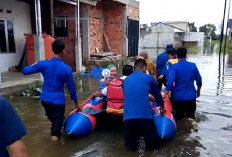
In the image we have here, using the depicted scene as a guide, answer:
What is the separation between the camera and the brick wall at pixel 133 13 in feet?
62.7

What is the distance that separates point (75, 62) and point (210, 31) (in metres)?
76.8

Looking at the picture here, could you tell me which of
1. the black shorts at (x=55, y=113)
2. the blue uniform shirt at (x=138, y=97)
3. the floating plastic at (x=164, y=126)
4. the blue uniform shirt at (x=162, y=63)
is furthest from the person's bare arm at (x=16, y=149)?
the blue uniform shirt at (x=162, y=63)

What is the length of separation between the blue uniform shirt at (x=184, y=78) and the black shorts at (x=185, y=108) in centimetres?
13

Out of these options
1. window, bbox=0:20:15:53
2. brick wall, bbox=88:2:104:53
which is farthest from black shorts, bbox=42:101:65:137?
brick wall, bbox=88:2:104:53

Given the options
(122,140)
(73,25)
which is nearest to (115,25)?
(73,25)

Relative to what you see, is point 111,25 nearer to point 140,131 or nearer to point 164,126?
point 164,126

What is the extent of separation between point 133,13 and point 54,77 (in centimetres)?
1625

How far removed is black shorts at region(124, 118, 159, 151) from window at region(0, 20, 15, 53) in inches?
336

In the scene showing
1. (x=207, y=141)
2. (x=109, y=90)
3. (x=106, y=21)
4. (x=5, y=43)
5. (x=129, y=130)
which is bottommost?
(x=207, y=141)

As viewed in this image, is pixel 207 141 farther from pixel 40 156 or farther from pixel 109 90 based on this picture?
pixel 40 156

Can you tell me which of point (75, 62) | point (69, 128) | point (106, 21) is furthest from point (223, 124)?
point (106, 21)

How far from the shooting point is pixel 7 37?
11.4 m

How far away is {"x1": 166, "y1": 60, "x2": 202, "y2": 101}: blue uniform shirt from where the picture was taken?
5.57 metres

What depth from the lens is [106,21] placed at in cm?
1786
